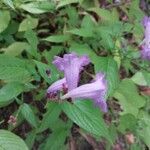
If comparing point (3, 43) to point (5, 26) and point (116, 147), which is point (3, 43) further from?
point (116, 147)

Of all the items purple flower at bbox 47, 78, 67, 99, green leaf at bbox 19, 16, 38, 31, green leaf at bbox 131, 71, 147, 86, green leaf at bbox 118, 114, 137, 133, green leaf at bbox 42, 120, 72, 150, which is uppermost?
purple flower at bbox 47, 78, 67, 99

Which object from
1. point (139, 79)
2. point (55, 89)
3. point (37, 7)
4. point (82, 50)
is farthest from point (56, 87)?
point (139, 79)

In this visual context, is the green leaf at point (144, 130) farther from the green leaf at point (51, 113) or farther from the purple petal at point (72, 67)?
the purple petal at point (72, 67)

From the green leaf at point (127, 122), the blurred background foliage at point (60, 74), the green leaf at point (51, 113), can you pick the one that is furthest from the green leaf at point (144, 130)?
Answer: the green leaf at point (51, 113)

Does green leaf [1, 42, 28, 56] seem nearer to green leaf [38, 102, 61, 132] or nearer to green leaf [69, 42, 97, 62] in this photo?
green leaf [69, 42, 97, 62]

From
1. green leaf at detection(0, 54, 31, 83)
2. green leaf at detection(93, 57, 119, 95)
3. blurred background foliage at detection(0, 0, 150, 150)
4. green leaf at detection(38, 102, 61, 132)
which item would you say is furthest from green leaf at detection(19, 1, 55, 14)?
green leaf at detection(38, 102, 61, 132)

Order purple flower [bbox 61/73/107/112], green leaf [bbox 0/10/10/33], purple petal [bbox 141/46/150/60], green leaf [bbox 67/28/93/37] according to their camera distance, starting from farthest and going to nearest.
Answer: green leaf [bbox 0/10/10/33] < green leaf [bbox 67/28/93/37] < purple petal [bbox 141/46/150/60] < purple flower [bbox 61/73/107/112]

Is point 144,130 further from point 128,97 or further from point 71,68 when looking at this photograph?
point 71,68
